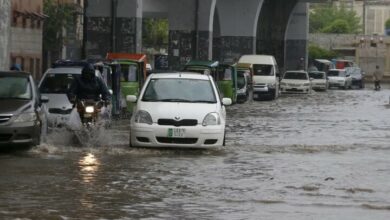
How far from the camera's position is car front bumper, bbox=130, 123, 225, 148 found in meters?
18.2

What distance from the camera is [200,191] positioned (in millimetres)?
13195

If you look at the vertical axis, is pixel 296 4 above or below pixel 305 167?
above

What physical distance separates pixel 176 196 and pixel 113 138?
9956 millimetres

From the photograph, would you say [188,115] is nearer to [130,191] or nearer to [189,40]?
[130,191]

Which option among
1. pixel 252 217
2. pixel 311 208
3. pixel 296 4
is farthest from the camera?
pixel 296 4

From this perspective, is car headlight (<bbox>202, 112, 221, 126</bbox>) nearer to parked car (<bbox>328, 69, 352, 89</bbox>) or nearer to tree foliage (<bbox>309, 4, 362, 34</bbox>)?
parked car (<bbox>328, 69, 352, 89</bbox>)

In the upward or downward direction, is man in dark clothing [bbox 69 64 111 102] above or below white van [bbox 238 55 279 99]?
above

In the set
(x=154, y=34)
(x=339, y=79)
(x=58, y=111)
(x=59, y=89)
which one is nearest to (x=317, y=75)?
(x=339, y=79)

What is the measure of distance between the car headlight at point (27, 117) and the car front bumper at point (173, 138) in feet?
6.14

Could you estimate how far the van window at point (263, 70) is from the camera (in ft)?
184

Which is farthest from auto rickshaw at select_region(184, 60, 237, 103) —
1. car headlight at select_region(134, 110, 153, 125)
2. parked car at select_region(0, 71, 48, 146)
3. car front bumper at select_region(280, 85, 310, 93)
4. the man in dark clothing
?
car headlight at select_region(134, 110, 153, 125)

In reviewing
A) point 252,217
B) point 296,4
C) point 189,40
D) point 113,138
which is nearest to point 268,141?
point 113,138

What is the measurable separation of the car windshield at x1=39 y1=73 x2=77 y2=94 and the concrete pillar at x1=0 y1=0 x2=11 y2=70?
6.64 metres

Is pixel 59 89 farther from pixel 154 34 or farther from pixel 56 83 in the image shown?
pixel 154 34
